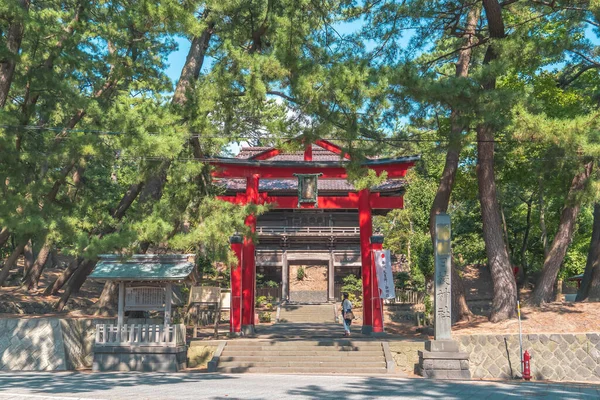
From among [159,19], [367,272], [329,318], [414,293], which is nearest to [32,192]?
[159,19]

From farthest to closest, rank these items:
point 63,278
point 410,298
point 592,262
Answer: point 410,298
point 63,278
point 592,262

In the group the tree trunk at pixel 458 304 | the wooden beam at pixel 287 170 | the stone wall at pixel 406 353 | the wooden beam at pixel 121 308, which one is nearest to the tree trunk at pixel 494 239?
the tree trunk at pixel 458 304

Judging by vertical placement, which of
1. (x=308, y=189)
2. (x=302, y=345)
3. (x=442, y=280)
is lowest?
(x=302, y=345)

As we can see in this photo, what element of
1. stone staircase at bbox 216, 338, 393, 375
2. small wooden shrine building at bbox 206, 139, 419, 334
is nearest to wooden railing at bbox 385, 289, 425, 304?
small wooden shrine building at bbox 206, 139, 419, 334

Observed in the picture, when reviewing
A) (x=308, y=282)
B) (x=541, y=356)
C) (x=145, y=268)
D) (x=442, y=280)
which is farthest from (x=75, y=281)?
(x=308, y=282)

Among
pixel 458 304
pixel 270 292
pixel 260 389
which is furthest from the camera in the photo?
pixel 270 292

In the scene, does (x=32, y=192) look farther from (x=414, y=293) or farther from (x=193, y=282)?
(x=414, y=293)

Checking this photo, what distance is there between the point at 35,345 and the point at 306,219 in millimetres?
19674

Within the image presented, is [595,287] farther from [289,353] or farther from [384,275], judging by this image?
[289,353]

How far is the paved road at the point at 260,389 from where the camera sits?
26.7 feet

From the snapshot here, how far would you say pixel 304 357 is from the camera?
14.2m

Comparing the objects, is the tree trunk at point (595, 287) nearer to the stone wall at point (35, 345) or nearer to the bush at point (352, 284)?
the stone wall at point (35, 345)

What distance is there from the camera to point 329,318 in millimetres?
26484

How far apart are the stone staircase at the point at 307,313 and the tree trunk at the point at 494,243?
1166 centimetres
